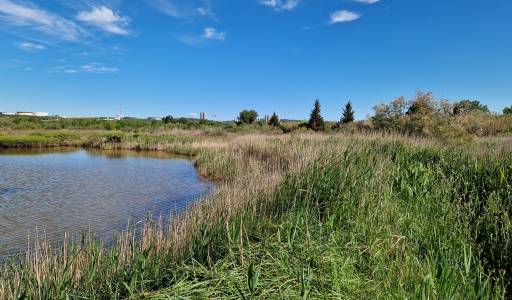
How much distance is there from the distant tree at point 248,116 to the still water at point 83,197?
137ft

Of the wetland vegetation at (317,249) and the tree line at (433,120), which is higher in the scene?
the tree line at (433,120)

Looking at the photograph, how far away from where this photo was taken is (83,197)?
11.9m

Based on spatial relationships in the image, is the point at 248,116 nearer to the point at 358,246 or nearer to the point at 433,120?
the point at 433,120

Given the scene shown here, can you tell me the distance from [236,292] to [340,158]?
Result: 430 cm

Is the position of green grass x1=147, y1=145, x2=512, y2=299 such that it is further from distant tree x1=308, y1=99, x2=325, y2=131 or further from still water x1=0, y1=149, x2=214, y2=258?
distant tree x1=308, y1=99, x2=325, y2=131

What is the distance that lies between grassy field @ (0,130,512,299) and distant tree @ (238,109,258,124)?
55.8m

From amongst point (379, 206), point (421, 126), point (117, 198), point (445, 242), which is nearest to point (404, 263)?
point (445, 242)

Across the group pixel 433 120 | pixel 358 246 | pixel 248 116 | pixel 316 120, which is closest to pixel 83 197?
pixel 358 246

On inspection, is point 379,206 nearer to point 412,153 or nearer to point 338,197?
point 338,197

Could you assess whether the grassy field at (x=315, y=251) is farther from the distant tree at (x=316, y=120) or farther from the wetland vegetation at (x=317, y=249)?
the distant tree at (x=316, y=120)

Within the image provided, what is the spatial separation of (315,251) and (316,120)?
40255mm

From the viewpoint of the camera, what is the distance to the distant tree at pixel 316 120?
39.9 metres

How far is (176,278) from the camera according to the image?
3264 millimetres

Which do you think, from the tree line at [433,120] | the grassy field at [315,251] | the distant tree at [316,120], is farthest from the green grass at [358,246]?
the distant tree at [316,120]
